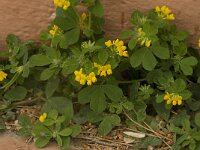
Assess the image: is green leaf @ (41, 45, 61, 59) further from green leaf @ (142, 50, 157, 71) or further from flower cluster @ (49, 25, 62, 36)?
green leaf @ (142, 50, 157, 71)

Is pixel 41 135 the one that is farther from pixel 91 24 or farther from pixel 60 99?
pixel 91 24

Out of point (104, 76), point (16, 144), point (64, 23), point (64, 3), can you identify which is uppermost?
point (64, 3)

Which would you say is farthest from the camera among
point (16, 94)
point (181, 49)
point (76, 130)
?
point (16, 94)

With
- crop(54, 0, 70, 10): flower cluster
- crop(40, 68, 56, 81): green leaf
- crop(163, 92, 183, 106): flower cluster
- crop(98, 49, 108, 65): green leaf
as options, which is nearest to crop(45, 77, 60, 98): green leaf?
crop(40, 68, 56, 81): green leaf

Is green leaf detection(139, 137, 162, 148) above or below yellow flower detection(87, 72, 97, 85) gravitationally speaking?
below

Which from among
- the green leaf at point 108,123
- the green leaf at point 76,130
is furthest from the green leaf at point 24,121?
the green leaf at point 108,123

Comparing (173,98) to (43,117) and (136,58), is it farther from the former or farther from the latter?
(43,117)

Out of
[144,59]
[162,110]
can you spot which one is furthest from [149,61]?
[162,110]

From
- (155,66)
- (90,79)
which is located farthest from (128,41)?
(90,79)
